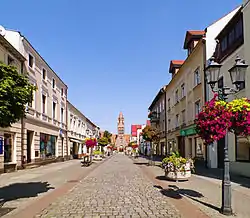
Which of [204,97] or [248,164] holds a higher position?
[204,97]

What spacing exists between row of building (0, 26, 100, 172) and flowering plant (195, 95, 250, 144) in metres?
6.62

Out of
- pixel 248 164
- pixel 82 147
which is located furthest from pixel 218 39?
pixel 82 147

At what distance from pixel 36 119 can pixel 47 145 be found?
16.5ft

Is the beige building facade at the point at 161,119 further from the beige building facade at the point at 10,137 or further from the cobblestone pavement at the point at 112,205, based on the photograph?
the cobblestone pavement at the point at 112,205

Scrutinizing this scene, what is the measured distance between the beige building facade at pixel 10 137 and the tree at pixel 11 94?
34.3 feet

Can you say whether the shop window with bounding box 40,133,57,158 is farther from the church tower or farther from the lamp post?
the church tower

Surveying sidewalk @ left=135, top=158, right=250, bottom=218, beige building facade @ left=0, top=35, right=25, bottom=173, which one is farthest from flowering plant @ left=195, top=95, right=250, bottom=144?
beige building facade @ left=0, top=35, right=25, bottom=173

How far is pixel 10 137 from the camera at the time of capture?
1994 cm

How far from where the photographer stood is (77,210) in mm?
8047

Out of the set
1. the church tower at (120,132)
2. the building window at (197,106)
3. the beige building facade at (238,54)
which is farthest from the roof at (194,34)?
the church tower at (120,132)

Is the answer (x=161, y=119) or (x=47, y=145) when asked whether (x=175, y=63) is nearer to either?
(x=161, y=119)

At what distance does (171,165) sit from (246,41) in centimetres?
682

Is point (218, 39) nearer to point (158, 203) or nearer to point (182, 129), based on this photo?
point (182, 129)

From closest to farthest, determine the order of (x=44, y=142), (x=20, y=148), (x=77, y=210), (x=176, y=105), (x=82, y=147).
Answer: (x=77, y=210)
(x=20, y=148)
(x=44, y=142)
(x=176, y=105)
(x=82, y=147)
